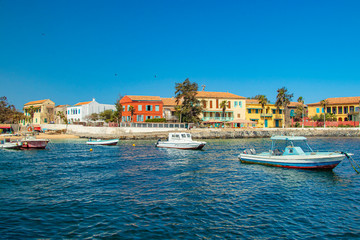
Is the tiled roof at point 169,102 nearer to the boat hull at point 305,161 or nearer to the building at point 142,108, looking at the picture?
the building at point 142,108

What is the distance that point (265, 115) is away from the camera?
8306 centimetres

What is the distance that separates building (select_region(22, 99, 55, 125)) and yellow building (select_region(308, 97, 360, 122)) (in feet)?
298

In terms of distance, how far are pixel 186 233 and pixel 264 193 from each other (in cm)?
766

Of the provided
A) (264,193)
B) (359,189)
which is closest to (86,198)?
(264,193)

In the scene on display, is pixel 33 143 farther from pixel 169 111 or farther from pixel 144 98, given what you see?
pixel 169 111

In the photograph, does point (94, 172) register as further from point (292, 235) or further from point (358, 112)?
point (358, 112)

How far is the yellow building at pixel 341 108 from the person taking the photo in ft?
265

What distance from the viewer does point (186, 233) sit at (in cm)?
1112

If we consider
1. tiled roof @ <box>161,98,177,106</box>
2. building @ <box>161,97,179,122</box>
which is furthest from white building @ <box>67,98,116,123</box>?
building @ <box>161,97,179,122</box>

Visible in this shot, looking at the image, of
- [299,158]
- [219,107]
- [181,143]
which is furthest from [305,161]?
[219,107]

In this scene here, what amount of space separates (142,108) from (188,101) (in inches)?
499

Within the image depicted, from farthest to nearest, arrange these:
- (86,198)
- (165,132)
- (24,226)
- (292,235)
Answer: (165,132), (86,198), (24,226), (292,235)

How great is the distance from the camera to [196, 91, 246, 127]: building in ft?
252

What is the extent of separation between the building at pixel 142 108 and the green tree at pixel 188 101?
19.9 ft
